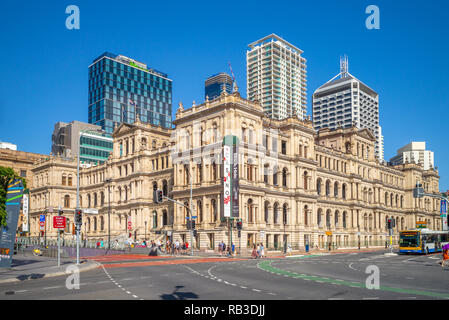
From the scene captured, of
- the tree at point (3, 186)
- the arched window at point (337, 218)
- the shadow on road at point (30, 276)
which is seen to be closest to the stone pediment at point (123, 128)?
the arched window at point (337, 218)

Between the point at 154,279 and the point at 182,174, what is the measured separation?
Result: 42846mm

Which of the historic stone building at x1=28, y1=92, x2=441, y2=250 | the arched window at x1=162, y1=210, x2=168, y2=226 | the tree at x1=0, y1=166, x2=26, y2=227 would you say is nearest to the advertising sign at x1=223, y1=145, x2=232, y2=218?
the historic stone building at x1=28, y1=92, x2=441, y2=250

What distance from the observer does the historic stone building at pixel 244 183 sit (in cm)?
6247

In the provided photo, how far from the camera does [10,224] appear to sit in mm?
30875

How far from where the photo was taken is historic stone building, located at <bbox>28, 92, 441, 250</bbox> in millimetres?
62469

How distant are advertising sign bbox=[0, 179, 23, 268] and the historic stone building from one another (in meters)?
30.5

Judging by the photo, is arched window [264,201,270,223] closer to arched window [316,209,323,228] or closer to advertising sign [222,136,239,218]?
advertising sign [222,136,239,218]

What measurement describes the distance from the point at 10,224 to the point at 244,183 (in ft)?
112

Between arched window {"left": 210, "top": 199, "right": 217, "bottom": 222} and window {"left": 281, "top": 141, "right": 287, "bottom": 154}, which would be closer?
arched window {"left": 210, "top": 199, "right": 217, "bottom": 222}

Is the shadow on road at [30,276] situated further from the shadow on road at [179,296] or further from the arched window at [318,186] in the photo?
the arched window at [318,186]

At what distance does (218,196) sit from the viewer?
200 feet

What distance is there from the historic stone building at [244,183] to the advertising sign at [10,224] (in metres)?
30.5

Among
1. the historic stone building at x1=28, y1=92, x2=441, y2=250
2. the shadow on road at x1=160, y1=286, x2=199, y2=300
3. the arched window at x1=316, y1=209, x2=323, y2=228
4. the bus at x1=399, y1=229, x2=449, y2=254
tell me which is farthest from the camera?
the arched window at x1=316, y1=209, x2=323, y2=228

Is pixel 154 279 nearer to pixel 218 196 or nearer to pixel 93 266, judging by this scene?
pixel 93 266
